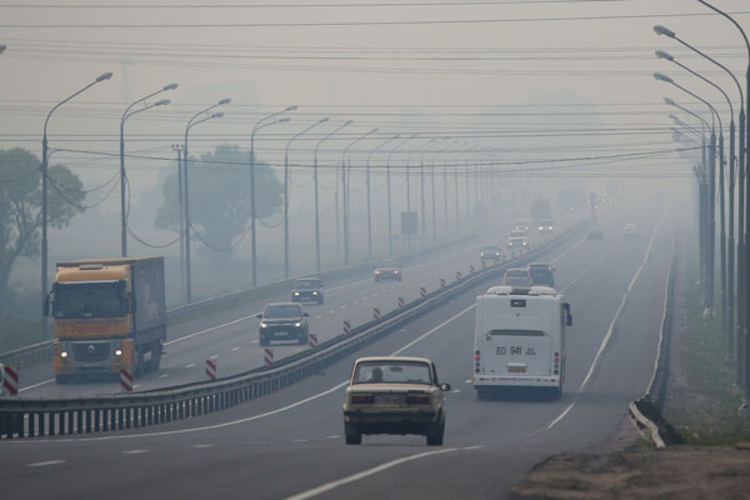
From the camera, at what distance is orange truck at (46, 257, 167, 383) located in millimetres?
41469

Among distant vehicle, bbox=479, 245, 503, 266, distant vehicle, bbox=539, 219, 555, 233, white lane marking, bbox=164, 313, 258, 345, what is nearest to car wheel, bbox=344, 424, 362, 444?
white lane marking, bbox=164, 313, 258, 345

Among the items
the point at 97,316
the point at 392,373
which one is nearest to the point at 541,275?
the point at 97,316

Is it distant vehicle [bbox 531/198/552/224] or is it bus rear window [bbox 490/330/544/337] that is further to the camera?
distant vehicle [bbox 531/198/552/224]

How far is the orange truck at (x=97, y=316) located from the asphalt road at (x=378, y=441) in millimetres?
5297

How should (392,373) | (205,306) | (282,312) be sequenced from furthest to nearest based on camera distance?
(205,306), (282,312), (392,373)

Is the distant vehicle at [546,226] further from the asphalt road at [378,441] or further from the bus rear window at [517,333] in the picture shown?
the bus rear window at [517,333]

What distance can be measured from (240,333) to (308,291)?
17.4 meters

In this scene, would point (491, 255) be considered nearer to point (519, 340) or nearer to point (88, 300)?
point (88, 300)

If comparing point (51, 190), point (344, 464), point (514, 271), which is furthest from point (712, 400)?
point (51, 190)

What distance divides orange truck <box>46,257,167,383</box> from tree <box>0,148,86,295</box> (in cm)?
6040

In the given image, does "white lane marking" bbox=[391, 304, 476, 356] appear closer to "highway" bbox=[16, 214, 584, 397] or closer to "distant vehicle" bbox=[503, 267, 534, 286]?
"highway" bbox=[16, 214, 584, 397]

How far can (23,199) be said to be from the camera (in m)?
105

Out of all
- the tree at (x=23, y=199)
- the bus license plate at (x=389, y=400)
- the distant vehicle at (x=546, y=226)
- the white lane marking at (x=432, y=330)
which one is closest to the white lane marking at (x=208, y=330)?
A: the white lane marking at (x=432, y=330)

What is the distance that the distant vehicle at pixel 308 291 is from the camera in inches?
3157
